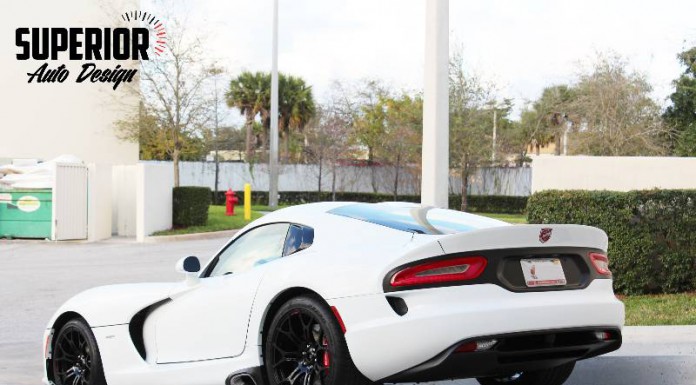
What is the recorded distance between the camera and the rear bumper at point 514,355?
562cm

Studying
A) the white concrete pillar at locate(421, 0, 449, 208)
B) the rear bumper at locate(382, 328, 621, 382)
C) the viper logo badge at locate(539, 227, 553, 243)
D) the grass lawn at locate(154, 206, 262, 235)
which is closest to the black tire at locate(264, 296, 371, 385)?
the rear bumper at locate(382, 328, 621, 382)

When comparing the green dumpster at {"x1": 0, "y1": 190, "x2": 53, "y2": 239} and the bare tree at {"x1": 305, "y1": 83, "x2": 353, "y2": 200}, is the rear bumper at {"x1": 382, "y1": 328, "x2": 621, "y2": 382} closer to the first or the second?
the green dumpster at {"x1": 0, "y1": 190, "x2": 53, "y2": 239}

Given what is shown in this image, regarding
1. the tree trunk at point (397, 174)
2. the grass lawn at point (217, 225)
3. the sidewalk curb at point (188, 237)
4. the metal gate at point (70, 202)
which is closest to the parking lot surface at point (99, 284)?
the sidewalk curb at point (188, 237)

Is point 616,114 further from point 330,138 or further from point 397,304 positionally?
point 397,304

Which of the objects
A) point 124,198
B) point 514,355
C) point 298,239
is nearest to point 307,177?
point 124,198

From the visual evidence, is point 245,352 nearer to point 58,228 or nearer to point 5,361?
point 5,361

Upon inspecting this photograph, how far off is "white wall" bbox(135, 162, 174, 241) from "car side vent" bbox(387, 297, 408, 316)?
71.0 feet

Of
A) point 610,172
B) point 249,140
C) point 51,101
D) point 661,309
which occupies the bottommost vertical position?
point 661,309

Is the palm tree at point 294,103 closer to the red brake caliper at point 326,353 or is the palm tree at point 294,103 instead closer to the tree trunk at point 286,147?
the tree trunk at point 286,147

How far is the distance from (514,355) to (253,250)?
6.31 feet

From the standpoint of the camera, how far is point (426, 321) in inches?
217

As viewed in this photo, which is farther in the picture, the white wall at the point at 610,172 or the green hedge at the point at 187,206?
the green hedge at the point at 187,206

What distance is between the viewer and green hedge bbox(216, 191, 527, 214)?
49938 millimetres

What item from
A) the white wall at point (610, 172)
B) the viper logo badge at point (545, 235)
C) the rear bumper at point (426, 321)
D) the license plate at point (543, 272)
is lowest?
the rear bumper at point (426, 321)
